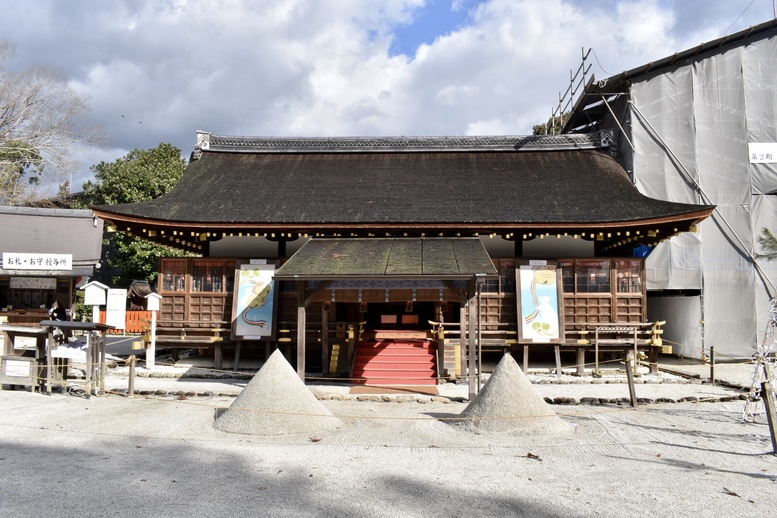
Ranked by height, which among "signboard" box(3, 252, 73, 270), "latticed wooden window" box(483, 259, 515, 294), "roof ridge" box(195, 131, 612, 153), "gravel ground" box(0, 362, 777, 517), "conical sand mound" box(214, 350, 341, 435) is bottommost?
"gravel ground" box(0, 362, 777, 517)

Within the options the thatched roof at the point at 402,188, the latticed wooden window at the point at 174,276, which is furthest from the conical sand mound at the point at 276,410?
the latticed wooden window at the point at 174,276

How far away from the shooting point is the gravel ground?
203 inches

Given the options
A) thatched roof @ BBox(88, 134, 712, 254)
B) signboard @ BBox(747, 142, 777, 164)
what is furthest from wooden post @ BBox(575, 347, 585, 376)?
signboard @ BBox(747, 142, 777, 164)

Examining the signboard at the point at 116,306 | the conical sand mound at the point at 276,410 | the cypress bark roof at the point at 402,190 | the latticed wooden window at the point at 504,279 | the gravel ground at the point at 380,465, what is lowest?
the gravel ground at the point at 380,465

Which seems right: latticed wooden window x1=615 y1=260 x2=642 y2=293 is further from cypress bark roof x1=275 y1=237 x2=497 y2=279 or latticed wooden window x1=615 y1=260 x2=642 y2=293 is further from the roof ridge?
the roof ridge

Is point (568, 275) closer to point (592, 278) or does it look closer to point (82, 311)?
point (592, 278)

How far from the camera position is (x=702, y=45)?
631 inches

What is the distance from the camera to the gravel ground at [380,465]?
5.17 meters

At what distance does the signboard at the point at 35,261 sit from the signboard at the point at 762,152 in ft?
83.5

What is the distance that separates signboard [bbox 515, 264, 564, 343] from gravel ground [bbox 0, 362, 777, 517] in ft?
12.0

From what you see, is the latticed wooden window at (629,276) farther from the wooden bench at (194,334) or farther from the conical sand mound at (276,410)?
the wooden bench at (194,334)

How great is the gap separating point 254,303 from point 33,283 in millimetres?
15813

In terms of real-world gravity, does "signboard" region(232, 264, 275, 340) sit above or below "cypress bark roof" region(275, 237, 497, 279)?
below

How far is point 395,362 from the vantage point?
13.2 m
